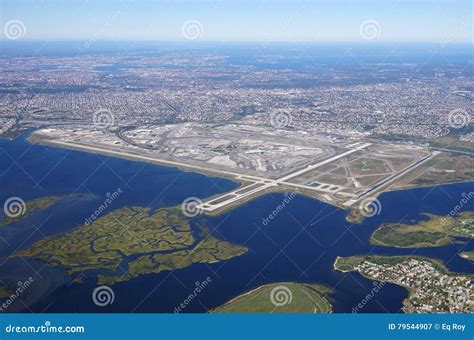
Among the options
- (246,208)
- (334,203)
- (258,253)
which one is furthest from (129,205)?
(334,203)

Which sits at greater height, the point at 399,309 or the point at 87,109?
the point at 87,109

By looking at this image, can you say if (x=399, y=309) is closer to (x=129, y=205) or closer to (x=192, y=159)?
(x=129, y=205)

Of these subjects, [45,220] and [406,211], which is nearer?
[45,220]

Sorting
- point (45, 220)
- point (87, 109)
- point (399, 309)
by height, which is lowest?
point (399, 309)

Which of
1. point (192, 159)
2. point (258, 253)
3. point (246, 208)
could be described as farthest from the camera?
point (192, 159)

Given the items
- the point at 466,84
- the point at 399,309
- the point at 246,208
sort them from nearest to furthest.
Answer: the point at 399,309 → the point at 246,208 → the point at 466,84

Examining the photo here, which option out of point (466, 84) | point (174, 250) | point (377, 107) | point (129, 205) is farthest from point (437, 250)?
point (466, 84)
